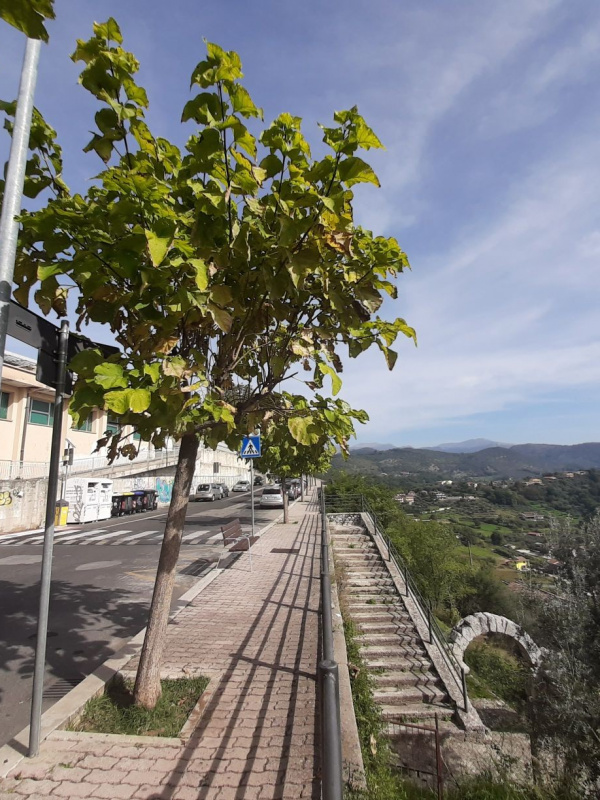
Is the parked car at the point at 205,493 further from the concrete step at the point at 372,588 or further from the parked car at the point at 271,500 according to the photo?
the concrete step at the point at 372,588

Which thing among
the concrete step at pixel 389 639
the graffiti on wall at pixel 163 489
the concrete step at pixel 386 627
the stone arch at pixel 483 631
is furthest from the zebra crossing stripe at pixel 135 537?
the graffiti on wall at pixel 163 489

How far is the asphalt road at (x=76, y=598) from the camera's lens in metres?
4.88

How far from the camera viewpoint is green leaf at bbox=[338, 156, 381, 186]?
247 cm

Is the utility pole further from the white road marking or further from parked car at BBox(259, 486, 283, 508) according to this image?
parked car at BBox(259, 486, 283, 508)

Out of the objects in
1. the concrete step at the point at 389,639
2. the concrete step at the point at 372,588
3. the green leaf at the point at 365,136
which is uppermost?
the green leaf at the point at 365,136

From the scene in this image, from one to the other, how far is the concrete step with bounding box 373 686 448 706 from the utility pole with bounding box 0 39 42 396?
10.3m

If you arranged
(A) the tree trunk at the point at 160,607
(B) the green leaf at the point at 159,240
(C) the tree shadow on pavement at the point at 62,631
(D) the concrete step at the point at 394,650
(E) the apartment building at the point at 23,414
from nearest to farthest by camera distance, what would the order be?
(B) the green leaf at the point at 159,240, (A) the tree trunk at the point at 160,607, (C) the tree shadow on pavement at the point at 62,631, (D) the concrete step at the point at 394,650, (E) the apartment building at the point at 23,414

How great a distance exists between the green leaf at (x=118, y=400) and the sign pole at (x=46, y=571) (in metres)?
1.16

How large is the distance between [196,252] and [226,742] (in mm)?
3729

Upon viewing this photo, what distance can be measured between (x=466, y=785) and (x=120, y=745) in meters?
6.07

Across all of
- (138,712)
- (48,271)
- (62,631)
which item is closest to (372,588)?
(62,631)

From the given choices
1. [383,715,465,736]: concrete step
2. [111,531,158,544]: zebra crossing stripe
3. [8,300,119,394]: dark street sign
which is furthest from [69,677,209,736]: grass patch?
[111,531,158,544]: zebra crossing stripe

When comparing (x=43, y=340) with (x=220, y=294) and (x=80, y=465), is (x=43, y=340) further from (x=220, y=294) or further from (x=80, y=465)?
(x=80, y=465)

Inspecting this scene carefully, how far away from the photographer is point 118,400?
2328mm
